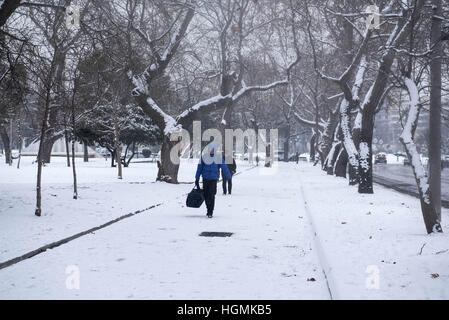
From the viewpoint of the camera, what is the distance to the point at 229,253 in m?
7.64

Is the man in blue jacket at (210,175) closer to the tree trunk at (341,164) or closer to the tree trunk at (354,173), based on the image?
the tree trunk at (354,173)

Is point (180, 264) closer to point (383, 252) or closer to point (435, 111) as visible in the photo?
point (383, 252)

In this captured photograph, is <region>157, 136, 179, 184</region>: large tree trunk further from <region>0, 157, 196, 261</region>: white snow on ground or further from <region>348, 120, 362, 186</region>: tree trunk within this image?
<region>348, 120, 362, 186</region>: tree trunk

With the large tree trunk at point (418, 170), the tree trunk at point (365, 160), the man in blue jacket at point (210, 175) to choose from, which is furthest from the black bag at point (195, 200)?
the tree trunk at point (365, 160)

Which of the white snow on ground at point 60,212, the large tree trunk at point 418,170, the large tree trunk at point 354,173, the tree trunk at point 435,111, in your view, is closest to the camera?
the white snow on ground at point 60,212

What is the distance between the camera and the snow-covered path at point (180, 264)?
5469 mm

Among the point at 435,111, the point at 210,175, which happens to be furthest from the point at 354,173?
the point at 435,111

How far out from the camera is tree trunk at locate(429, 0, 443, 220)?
9.70m

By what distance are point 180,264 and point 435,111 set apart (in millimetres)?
6073

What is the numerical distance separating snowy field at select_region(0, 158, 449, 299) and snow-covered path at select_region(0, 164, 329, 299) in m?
0.01

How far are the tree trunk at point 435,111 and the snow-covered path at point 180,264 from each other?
2.74 m

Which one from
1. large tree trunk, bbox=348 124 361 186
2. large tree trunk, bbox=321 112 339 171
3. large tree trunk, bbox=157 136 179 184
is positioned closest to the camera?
large tree trunk, bbox=348 124 361 186

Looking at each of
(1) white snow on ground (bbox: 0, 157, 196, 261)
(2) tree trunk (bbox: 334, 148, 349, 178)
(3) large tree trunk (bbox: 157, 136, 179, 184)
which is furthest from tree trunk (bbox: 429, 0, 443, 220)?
(2) tree trunk (bbox: 334, 148, 349, 178)

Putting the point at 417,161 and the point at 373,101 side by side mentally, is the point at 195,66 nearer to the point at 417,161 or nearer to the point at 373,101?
the point at 373,101
